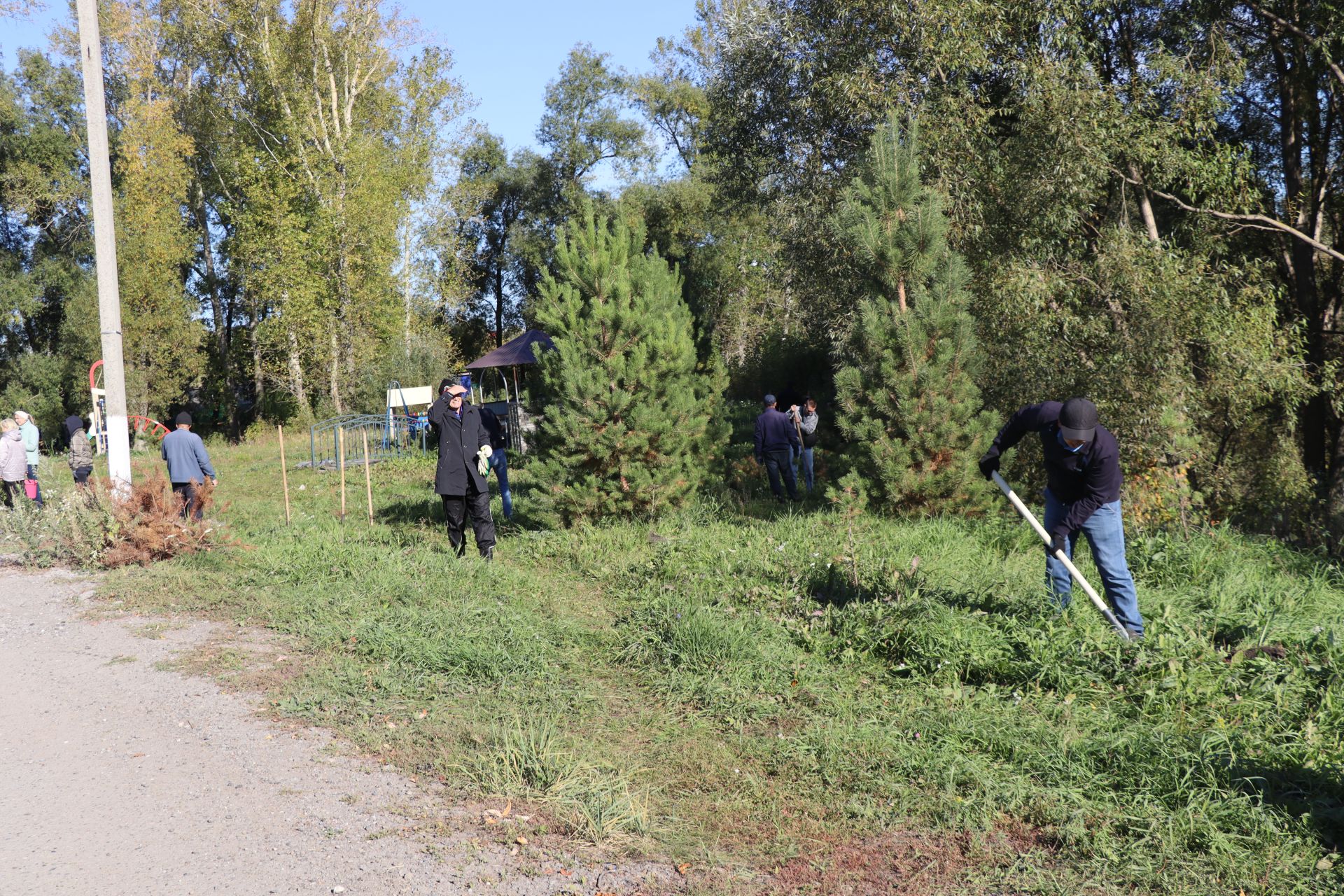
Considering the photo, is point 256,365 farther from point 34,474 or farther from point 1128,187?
point 1128,187

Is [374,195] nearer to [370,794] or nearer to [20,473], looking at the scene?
[20,473]

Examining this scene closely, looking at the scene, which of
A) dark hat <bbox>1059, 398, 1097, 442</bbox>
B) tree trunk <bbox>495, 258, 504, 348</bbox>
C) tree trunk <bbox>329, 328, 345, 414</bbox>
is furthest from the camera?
tree trunk <bbox>495, 258, 504, 348</bbox>

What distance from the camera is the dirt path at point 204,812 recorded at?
3.54 metres

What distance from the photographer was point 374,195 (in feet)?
98.7

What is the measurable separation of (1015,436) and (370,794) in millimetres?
4645

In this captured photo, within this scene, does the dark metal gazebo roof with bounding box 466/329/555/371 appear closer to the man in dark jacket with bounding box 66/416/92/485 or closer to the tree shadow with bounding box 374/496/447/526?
the tree shadow with bounding box 374/496/447/526

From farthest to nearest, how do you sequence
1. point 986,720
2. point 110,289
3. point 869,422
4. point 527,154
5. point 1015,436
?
point 527,154, point 110,289, point 869,422, point 1015,436, point 986,720

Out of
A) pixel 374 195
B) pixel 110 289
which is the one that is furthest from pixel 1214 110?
pixel 374 195

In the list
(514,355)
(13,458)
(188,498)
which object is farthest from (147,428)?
(188,498)

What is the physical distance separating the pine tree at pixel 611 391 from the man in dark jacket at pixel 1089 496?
461 centimetres

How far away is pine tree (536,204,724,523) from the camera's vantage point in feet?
32.2

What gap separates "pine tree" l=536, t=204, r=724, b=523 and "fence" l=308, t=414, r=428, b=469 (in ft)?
32.2

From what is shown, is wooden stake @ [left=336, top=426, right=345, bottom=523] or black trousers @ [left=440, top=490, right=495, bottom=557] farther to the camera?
wooden stake @ [left=336, top=426, right=345, bottom=523]

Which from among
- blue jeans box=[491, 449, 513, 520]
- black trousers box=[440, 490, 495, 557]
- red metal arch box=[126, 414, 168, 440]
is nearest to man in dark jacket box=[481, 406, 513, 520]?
blue jeans box=[491, 449, 513, 520]
